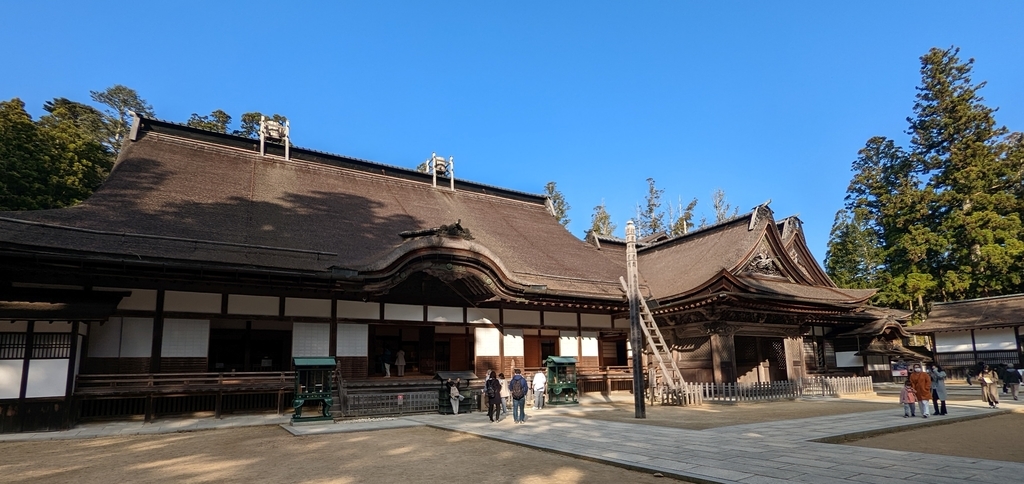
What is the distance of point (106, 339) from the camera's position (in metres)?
13.4

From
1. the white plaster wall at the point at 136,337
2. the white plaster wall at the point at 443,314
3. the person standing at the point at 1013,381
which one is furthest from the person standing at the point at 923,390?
the white plaster wall at the point at 136,337

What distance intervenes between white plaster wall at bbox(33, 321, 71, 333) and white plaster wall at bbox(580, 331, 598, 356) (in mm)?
15157

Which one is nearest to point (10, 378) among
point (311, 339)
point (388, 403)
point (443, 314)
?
point (311, 339)

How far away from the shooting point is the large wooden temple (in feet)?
41.0

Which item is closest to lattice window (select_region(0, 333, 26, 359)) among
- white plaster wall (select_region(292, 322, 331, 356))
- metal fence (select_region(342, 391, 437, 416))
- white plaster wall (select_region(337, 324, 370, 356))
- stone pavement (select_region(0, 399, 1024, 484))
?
stone pavement (select_region(0, 399, 1024, 484))

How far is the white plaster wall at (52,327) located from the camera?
38.9ft

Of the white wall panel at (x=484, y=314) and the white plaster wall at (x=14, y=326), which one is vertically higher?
the white wall panel at (x=484, y=314)

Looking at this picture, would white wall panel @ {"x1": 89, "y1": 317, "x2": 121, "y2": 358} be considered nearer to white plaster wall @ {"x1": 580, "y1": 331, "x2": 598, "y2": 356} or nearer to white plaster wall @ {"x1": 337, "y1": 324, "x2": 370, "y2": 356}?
white plaster wall @ {"x1": 337, "y1": 324, "x2": 370, "y2": 356}

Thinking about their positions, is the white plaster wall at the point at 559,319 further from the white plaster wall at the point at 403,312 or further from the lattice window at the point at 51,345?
the lattice window at the point at 51,345

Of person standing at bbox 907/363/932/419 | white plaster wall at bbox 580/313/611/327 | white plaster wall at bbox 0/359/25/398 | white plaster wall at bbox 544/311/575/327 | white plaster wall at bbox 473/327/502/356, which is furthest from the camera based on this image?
white plaster wall at bbox 580/313/611/327

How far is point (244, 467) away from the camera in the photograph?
26.6ft

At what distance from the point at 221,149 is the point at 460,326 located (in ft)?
36.5

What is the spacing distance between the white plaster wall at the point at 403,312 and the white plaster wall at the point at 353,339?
856 millimetres

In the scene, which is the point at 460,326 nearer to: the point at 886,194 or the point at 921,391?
the point at 921,391
